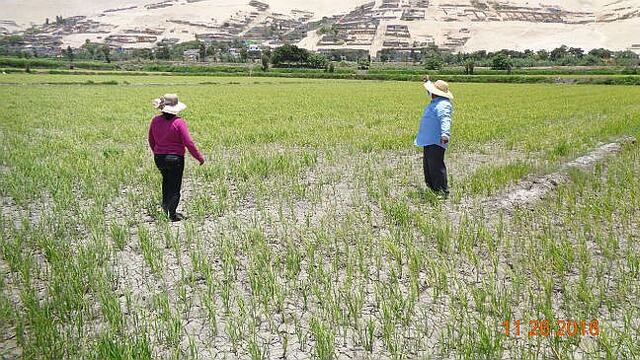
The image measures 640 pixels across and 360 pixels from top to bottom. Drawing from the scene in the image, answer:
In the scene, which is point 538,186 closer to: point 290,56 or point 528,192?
point 528,192

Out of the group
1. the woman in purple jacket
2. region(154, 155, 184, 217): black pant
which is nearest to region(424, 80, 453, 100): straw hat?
the woman in purple jacket

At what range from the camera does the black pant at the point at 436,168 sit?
23.9 feet

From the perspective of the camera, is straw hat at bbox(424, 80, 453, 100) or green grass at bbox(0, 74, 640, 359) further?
straw hat at bbox(424, 80, 453, 100)

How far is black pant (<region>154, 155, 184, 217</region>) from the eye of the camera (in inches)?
249

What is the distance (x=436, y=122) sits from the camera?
23.7 ft

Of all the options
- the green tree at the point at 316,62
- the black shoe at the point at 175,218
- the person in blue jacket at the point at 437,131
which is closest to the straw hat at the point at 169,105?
the black shoe at the point at 175,218

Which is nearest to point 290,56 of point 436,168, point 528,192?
point 436,168

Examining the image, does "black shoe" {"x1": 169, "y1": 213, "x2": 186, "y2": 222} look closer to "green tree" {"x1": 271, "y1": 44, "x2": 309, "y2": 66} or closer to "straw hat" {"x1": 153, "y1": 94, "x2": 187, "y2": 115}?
"straw hat" {"x1": 153, "y1": 94, "x2": 187, "y2": 115}

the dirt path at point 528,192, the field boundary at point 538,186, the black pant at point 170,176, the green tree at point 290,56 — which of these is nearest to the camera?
the black pant at point 170,176

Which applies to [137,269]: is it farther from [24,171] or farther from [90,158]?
[90,158]

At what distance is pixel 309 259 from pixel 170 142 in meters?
2.62
